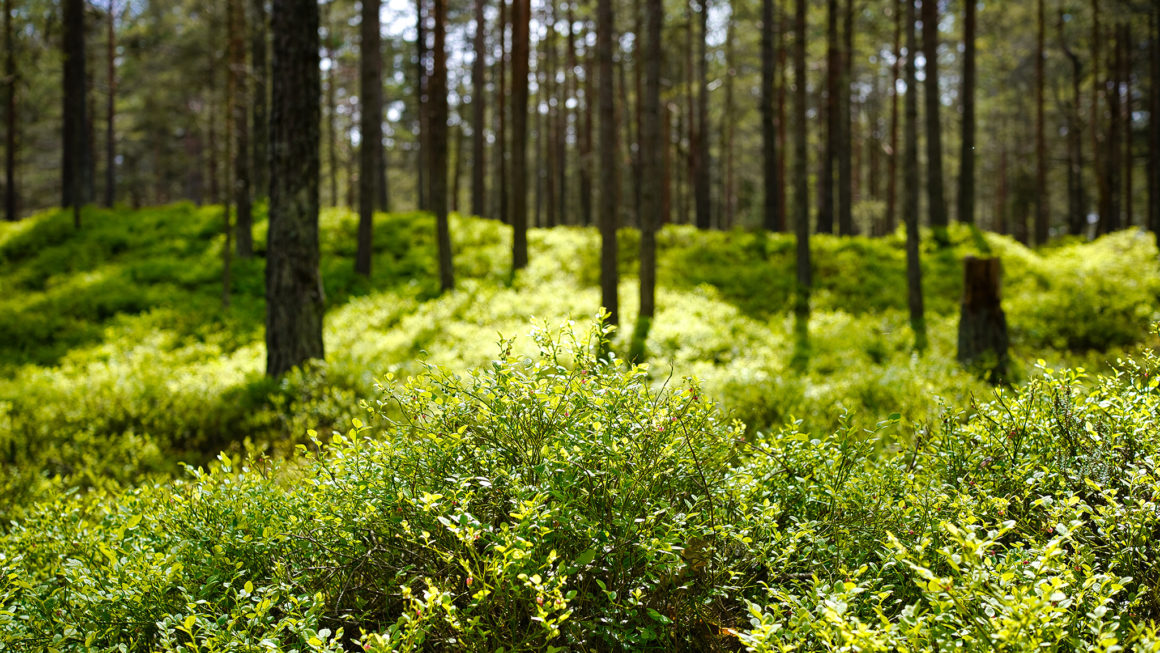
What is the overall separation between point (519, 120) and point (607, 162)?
14.2 feet

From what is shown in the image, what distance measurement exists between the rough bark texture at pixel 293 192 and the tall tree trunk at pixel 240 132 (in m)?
4.74

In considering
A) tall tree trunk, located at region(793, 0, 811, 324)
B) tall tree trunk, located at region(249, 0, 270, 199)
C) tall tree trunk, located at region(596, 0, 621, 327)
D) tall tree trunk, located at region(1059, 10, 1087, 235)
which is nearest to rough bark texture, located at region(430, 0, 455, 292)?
tall tree trunk, located at region(249, 0, 270, 199)

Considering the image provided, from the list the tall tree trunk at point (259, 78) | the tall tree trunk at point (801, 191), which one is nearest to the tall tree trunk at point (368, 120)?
the tall tree trunk at point (259, 78)

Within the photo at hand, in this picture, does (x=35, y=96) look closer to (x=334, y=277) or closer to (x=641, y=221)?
(x=334, y=277)

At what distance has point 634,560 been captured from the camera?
2.66 metres

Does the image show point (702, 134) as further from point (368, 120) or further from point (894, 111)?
Answer: point (368, 120)

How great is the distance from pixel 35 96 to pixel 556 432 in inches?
1114

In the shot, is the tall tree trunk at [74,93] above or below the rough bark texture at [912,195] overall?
above

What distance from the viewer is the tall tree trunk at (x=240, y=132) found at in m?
12.2

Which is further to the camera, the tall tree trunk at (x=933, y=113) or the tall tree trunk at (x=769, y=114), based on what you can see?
the tall tree trunk at (x=769, y=114)

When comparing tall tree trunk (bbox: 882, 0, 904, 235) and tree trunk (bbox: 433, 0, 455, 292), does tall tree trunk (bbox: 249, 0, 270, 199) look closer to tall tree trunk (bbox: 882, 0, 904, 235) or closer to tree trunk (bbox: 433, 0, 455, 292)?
tree trunk (bbox: 433, 0, 455, 292)

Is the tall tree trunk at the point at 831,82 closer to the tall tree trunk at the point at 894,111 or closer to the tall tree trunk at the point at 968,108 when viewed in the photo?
the tall tree trunk at the point at 968,108

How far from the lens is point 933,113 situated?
14.9 metres

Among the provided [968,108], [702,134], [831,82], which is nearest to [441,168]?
[831,82]
